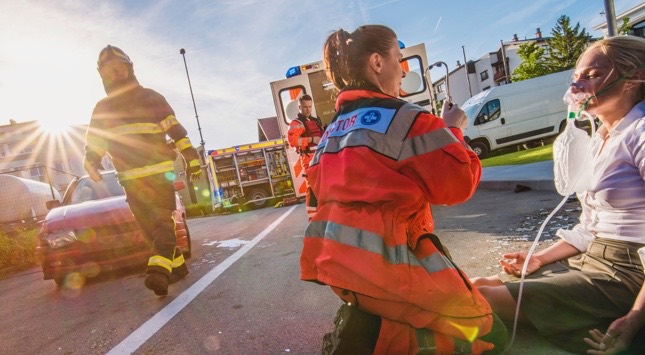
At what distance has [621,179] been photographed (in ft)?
4.91

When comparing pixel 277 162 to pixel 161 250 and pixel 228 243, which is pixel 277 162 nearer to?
pixel 228 243

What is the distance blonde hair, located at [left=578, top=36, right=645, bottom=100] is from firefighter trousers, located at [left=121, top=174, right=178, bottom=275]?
10.7ft

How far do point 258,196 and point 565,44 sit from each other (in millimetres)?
41842

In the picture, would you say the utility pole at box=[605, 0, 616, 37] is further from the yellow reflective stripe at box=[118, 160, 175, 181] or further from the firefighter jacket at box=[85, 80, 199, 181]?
the yellow reflective stripe at box=[118, 160, 175, 181]

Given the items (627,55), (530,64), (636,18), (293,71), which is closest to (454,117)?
(627,55)

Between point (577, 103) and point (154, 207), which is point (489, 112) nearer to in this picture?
point (154, 207)

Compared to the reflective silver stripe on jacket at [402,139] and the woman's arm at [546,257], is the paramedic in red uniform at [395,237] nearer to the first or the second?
the reflective silver stripe on jacket at [402,139]

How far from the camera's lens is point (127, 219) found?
14.1 feet

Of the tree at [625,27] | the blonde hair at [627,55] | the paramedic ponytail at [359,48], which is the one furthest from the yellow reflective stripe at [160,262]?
the tree at [625,27]

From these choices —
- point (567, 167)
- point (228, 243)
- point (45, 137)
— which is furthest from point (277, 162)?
point (45, 137)

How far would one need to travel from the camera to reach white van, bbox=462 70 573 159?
1448cm

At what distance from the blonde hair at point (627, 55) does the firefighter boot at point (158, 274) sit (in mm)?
3221

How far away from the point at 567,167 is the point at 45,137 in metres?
59.3

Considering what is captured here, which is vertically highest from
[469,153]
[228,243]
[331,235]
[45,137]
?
[45,137]
